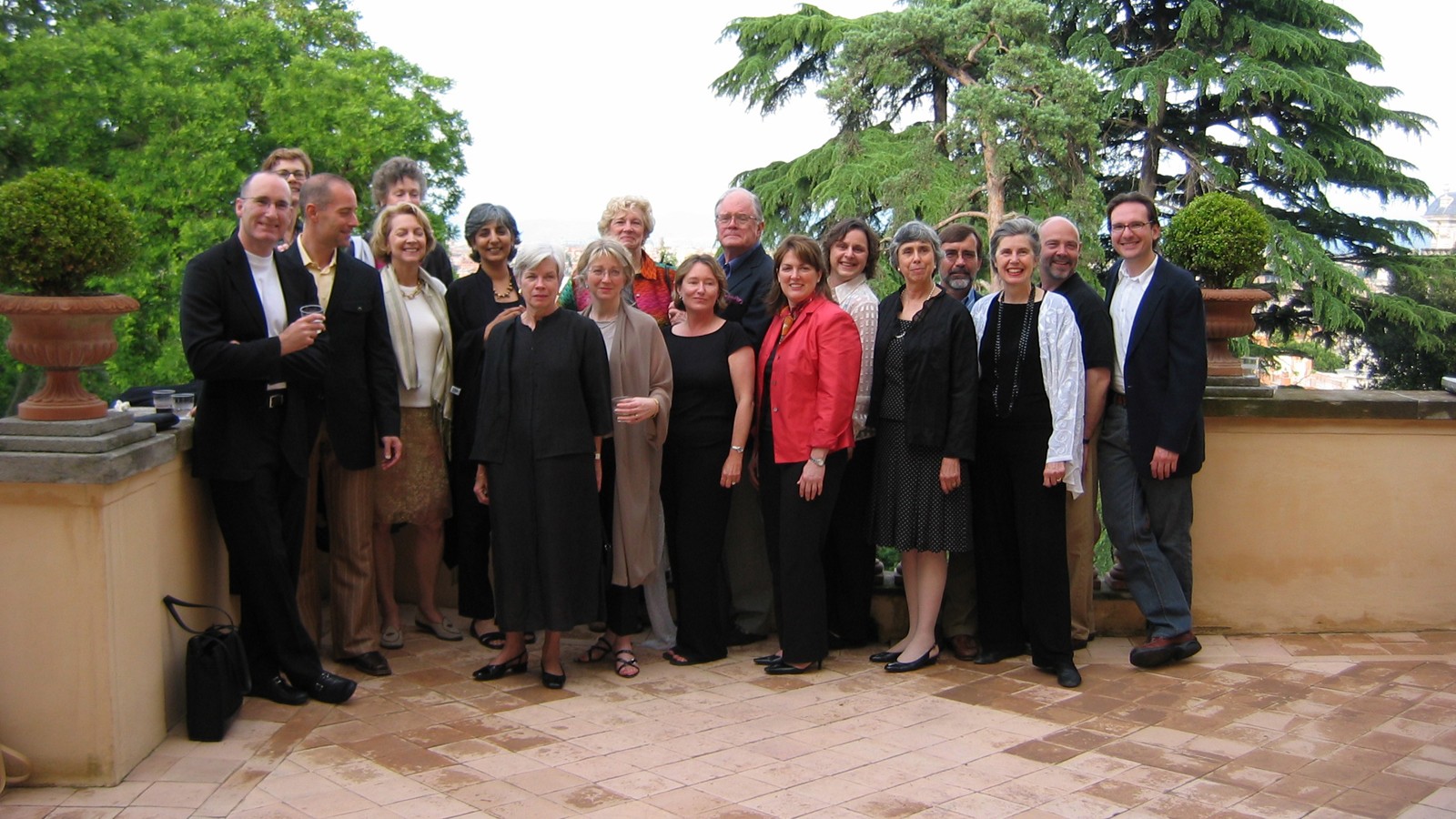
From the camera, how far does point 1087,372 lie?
15.2 feet

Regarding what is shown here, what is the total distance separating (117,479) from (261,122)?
20468mm

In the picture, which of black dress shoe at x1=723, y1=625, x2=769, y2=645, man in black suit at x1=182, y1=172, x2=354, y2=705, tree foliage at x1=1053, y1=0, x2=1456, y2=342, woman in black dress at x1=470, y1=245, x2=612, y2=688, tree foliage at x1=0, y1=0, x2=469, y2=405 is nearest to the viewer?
man in black suit at x1=182, y1=172, x2=354, y2=705

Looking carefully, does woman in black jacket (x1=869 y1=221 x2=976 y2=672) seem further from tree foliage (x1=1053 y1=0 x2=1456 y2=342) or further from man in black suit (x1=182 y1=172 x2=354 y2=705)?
tree foliage (x1=1053 y1=0 x2=1456 y2=342)

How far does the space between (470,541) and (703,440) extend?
1081mm

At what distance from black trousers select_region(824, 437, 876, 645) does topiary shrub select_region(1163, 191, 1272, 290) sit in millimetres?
1573

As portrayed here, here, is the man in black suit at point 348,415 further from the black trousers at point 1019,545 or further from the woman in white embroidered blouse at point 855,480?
the black trousers at point 1019,545

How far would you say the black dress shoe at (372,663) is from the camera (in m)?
4.55

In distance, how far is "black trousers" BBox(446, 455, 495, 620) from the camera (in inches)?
193

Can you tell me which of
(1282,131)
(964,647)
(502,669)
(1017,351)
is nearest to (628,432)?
(502,669)

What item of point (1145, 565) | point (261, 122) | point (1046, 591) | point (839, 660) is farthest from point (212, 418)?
point (261, 122)

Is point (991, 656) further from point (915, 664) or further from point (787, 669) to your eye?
point (787, 669)

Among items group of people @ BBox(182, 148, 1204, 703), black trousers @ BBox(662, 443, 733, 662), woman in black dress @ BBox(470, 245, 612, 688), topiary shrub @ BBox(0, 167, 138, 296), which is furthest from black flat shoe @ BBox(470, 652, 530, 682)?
topiary shrub @ BBox(0, 167, 138, 296)

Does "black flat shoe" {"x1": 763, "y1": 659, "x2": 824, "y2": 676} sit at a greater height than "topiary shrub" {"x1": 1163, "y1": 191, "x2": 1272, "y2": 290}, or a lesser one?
lesser

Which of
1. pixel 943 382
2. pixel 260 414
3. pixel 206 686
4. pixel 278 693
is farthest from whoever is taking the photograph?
pixel 943 382
